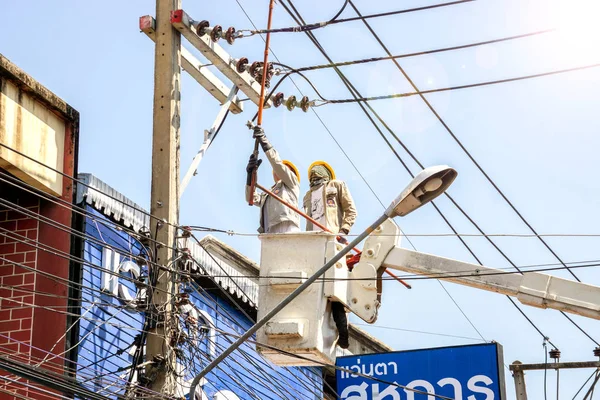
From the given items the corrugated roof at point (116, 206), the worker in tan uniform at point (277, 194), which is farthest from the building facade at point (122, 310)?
the worker in tan uniform at point (277, 194)

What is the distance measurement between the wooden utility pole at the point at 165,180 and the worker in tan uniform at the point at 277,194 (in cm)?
87

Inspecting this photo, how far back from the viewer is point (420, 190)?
32.9 feet

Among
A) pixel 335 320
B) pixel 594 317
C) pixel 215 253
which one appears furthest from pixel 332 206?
pixel 215 253

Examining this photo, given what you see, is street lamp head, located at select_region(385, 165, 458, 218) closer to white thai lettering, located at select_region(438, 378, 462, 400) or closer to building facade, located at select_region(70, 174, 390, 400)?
building facade, located at select_region(70, 174, 390, 400)

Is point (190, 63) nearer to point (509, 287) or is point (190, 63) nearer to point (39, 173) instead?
point (39, 173)

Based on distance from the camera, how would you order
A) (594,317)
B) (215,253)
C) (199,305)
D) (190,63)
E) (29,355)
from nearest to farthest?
1. (594,317)
2. (29,355)
3. (190,63)
4. (199,305)
5. (215,253)

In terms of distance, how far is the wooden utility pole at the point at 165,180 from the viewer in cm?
1139

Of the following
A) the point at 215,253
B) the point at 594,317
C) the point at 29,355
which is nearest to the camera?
the point at 594,317

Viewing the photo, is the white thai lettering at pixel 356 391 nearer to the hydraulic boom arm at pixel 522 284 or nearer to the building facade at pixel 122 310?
the building facade at pixel 122 310

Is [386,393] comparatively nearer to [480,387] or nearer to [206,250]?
[480,387]

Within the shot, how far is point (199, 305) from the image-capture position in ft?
52.5

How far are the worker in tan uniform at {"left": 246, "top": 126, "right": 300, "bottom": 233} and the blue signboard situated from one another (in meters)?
2.04

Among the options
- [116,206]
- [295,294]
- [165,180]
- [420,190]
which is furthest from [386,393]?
[420,190]

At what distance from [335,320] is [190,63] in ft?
12.4
